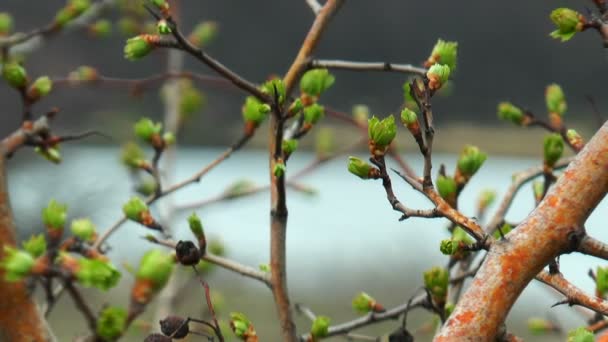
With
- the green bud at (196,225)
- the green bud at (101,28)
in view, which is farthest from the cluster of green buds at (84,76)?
the green bud at (196,225)

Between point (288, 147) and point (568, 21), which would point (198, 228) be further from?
point (568, 21)

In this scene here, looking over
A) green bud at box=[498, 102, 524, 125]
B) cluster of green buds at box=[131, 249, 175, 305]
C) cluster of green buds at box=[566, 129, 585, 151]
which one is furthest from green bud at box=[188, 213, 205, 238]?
green bud at box=[498, 102, 524, 125]

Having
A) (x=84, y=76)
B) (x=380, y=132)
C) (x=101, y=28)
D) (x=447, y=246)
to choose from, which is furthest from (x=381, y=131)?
(x=101, y=28)

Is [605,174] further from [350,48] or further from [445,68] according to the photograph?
[350,48]

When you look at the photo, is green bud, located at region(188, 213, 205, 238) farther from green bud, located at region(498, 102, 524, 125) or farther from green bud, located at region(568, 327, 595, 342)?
green bud, located at region(498, 102, 524, 125)

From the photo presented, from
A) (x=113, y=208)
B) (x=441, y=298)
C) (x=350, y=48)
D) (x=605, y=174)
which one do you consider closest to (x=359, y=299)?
(x=441, y=298)
